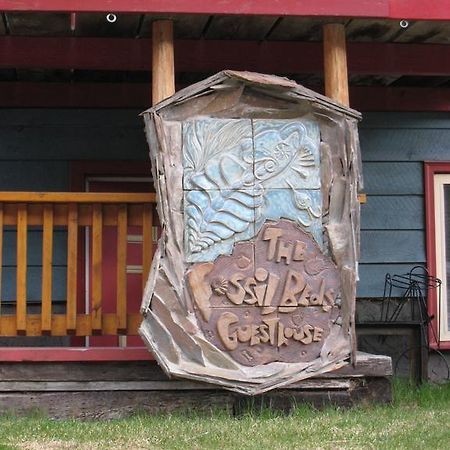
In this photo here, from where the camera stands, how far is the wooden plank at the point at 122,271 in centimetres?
610

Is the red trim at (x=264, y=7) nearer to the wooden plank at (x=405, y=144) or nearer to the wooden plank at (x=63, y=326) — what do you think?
the wooden plank at (x=63, y=326)

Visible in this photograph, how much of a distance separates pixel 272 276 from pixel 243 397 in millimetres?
810

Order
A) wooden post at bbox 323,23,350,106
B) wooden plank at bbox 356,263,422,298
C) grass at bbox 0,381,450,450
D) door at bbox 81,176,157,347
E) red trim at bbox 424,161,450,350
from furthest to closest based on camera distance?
red trim at bbox 424,161,450,350, wooden plank at bbox 356,263,422,298, door at bbox 81,176,157,347, wooden post at bbox 323,23,350,106, grass at bbox 0,381,450,450

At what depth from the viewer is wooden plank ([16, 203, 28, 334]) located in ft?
19.8

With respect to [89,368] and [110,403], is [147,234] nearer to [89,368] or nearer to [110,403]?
[89,368]

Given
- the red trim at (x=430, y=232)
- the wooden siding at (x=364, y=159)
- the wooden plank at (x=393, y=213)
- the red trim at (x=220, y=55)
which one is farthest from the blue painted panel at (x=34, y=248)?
the red trim at (x=430, y=232)

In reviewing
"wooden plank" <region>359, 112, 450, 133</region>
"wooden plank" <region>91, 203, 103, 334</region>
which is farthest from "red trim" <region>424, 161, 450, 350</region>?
"wooden plank" <region>91, 203, 103, 334</region>

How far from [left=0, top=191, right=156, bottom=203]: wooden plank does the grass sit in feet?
4.45

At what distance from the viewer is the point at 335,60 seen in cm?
624

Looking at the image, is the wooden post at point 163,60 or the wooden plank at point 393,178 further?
the wooden plank at point 393,178

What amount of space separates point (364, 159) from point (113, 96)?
222 centimetres

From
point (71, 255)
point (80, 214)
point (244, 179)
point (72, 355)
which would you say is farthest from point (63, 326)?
point (244, 179)

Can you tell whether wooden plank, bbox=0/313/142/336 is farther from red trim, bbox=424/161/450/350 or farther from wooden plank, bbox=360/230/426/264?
red trim, bbox=424/161/450/350

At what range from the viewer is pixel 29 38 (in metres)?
6.77
